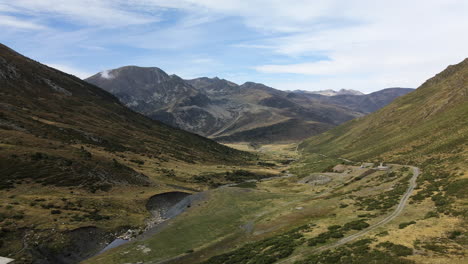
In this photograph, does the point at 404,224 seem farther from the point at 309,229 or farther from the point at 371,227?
the point at 309,229

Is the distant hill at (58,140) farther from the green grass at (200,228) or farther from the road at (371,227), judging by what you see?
the road at (371,227)

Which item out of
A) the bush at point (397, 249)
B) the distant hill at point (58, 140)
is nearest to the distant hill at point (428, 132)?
the bush at point (397, 249)

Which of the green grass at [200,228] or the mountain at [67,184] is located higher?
the mountain at [67,184]

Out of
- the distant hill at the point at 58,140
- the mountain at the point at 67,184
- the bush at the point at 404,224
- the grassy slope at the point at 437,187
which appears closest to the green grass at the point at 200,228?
the mountain at the point at 67,184

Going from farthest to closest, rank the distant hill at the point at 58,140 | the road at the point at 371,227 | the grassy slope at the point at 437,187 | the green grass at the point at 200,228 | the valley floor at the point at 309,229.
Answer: the distant hill at the point at 58,140 < the green grass at the point at 200,228 < the road at the point at 371,227 < the valley floor at the point at 309,229 < the grassy slope at the point at 437,187

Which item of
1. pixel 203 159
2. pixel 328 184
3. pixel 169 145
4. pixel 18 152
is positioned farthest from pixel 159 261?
pixel 169 145

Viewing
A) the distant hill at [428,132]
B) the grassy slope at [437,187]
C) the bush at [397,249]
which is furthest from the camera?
the distant hill at [428,132]

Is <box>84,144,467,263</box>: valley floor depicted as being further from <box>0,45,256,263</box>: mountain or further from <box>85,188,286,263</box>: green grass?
<box>0,45,256,263</box>: mountain

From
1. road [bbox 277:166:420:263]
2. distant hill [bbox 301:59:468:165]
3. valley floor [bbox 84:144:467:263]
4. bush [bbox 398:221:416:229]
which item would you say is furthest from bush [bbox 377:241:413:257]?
distant hill [bbox 301:59:468:165]

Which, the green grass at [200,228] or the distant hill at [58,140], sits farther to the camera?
the distant hill at [58,140]

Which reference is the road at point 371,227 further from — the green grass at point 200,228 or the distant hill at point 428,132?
the distant hill at point 428,132

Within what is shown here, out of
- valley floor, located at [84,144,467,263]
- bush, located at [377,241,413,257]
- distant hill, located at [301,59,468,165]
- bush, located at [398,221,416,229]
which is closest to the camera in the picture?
bush, located at [377,241,413,257]

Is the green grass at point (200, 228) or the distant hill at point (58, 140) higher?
the distant hill at point (58, 140)

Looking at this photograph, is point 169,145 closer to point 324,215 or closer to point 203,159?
point 203,159
